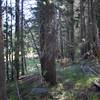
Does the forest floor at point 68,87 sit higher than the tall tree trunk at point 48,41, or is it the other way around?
the tall tree trunk at point 48,41

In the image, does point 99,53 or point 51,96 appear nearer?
point 51,96

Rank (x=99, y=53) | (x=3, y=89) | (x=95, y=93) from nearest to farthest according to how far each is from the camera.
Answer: (x=3, y=89) < (x=95, y=93) < (x=99, y=53)

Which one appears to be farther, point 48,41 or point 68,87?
point 48,41

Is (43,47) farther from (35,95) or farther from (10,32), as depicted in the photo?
(10,32)

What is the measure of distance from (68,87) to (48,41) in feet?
7.31

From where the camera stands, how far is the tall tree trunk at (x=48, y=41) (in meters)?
12.7

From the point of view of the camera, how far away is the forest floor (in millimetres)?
11609

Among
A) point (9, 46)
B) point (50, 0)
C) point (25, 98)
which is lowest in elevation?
point (25, 98)

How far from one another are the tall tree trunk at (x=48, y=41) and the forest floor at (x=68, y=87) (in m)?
0.60

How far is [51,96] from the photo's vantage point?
11.9 m

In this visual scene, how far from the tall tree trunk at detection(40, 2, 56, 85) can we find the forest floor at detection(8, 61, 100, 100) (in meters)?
0.60

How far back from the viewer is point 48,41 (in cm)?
1290

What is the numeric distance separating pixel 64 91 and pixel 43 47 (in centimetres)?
225

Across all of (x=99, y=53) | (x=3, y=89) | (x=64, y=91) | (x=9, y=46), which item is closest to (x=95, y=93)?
(x=64, y=91)
